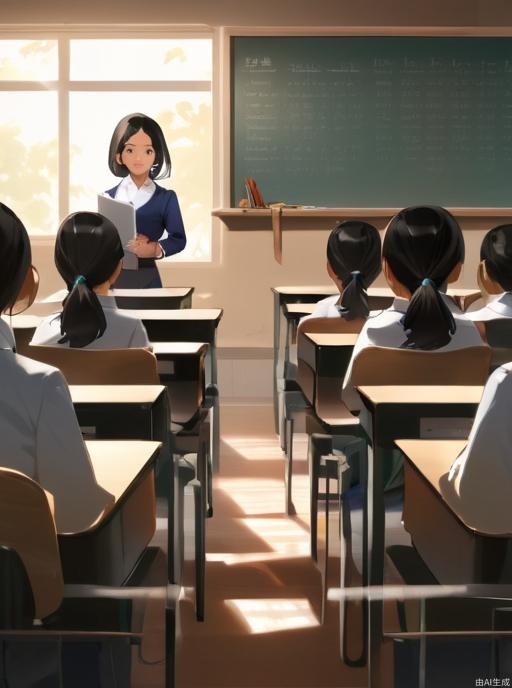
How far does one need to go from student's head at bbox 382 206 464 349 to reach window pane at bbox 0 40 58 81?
195 inches

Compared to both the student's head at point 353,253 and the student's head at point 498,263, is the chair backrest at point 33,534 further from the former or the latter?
the student's head at point 498,263

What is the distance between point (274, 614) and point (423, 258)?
1.06m

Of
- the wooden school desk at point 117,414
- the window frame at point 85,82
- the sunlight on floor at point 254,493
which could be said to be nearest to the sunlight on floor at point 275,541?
the sunlight on floor at point 254,493

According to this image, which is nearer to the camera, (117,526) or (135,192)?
(117,526)

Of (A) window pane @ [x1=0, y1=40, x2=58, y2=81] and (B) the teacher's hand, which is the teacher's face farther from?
(A) window pane @ [x1=0, y1=40, x2=58, y2=81]

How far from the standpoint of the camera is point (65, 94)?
6.76 meters

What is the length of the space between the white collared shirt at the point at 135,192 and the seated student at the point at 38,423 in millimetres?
3942

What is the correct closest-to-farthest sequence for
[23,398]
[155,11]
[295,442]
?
[23,398] < [295,442] < [155,11]

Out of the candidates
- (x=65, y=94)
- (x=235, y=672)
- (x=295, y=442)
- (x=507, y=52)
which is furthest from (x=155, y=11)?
(x=235, y=672)

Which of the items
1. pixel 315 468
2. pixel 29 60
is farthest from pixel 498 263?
pixel 29 60

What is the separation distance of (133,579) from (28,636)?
1.71 ft

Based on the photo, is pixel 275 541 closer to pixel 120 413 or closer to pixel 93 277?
pixel 93 277

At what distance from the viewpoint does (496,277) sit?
147 inches

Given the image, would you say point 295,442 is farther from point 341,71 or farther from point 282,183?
point 341,71
